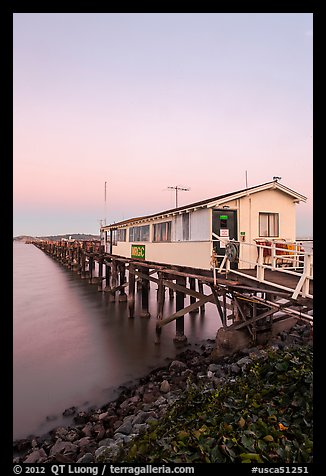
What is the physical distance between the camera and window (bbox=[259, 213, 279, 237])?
9.76m

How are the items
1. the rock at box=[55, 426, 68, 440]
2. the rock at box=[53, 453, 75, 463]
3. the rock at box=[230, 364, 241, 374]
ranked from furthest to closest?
the rock at box=[230, 364, 241, 374] < the rock at box=[55, 426, 68, 440] < the rock at box=[53, 453, 75, 463]

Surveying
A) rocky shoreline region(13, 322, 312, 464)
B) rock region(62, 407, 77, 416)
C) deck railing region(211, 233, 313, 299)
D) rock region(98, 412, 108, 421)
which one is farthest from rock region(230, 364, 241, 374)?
rock region(62, 407, 77, 416)

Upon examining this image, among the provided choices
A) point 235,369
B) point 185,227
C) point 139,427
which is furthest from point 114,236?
point 139,427

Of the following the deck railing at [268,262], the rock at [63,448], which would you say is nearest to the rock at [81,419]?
the rock at [63,448]

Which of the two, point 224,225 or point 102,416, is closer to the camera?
point 102,416

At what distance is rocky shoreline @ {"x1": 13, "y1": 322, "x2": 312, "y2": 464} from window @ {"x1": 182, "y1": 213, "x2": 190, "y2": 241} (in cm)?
466

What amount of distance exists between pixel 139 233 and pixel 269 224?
845cm

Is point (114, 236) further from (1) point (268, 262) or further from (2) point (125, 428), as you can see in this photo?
(2) point (125, 428)

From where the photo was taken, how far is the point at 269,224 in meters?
9.84

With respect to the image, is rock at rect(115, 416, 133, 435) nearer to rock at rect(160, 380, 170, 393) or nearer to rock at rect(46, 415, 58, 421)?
rock at rect(160, 380, 170, 393)

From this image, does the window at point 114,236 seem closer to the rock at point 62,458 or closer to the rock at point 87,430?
the rock at point 87,430

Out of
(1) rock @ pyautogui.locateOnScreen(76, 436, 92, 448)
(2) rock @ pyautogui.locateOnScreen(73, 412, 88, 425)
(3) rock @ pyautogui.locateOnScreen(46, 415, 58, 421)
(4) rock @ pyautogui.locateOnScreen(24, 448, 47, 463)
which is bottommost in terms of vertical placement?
(3) rock @ pyautogui.locateOnScreen(46, 415, 58, 421)
